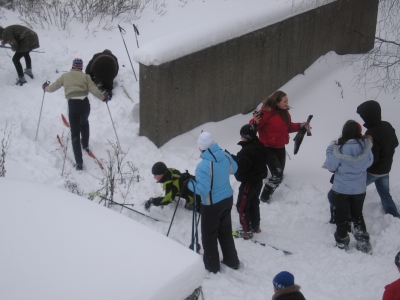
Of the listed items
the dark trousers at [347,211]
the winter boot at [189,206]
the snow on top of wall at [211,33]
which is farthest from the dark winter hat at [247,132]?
the snow on top of wall at [211,33]

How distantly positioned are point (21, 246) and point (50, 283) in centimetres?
41

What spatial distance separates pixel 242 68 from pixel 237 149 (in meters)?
1.59

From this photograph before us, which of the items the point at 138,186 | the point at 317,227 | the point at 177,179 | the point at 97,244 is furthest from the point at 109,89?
the point at 97,244

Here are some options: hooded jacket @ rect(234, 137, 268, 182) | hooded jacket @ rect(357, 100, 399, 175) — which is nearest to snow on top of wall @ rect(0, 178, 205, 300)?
hooded jacket @ rect(234, 137, 268, 182)

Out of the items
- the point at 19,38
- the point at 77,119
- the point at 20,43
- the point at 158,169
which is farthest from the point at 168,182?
the point at 19,38

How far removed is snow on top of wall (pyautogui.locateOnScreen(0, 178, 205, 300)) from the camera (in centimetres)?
310

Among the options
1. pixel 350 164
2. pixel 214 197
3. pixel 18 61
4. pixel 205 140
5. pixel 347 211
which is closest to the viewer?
pixel 205 140

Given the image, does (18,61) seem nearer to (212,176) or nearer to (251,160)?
(251,160)

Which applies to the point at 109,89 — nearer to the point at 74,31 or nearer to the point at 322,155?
the point at 74,31

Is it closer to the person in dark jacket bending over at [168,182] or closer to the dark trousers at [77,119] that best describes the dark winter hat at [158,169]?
the person in dark jacket bending over at [168,182]

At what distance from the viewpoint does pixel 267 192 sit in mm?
7359

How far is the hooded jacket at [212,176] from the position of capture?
17.5 feet

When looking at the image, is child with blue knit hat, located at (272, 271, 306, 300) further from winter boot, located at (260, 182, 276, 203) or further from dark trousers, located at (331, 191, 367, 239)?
winter boot, located at (260, 182, 276, 203)

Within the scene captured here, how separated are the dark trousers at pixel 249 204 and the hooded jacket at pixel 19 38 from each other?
5257 millimetres
